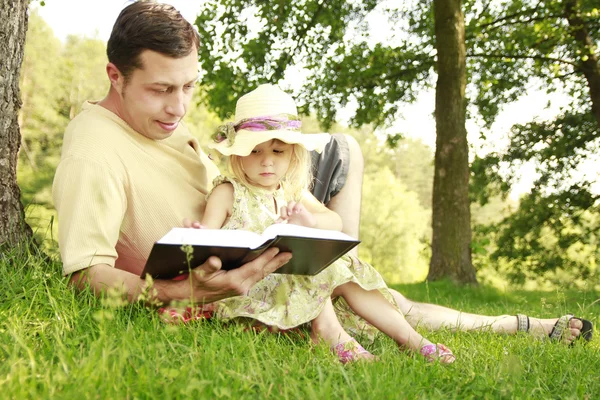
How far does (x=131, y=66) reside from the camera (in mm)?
3062

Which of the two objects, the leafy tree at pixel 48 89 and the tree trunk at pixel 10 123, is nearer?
the tree trunk at pixel 10 123

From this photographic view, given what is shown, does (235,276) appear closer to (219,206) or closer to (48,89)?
(219,206)

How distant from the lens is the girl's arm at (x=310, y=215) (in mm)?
3004

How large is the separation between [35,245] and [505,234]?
12.0m

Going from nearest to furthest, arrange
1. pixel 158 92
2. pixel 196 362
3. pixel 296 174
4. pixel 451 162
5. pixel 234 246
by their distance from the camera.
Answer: pixel 196 362, pixel 234 246, pixel 158 92, pixel 296 174, pixel 451 162

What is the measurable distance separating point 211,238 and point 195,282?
0.35m

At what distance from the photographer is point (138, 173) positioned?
3.05 m

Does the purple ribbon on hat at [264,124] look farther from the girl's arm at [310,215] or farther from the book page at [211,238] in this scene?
the book page at [211,238]

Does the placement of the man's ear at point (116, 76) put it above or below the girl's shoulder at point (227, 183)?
above

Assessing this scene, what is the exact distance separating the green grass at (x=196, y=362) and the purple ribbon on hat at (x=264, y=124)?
3.42 feet

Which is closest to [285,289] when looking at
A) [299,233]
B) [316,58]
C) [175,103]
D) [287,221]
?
[287,221]

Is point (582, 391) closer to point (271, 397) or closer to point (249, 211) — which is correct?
point (271, 397)

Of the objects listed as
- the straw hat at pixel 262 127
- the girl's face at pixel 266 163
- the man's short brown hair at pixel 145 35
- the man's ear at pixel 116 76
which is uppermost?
the man's short brown hair at pixel 145 35

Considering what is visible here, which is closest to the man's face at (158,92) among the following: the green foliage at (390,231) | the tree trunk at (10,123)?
the tree trunk at (10,123)
